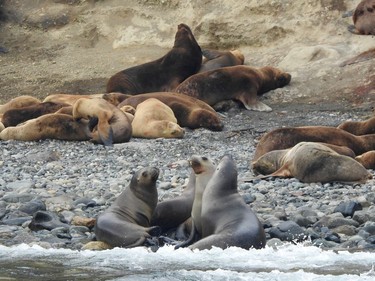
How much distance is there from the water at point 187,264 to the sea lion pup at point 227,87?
10.5 metres

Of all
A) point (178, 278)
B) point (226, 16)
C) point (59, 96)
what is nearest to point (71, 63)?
point (226, 16)

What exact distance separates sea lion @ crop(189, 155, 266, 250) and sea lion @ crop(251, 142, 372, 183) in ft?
8.28

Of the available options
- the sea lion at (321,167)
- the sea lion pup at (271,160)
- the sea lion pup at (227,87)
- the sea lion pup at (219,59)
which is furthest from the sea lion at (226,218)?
the sea lion pup at (219,59)

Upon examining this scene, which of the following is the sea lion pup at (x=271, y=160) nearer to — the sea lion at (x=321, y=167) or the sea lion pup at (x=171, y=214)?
the sea lion at (x=321, y=167)

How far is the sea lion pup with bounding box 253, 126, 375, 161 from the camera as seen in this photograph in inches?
471

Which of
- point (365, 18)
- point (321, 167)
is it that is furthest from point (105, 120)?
point (365, 18)

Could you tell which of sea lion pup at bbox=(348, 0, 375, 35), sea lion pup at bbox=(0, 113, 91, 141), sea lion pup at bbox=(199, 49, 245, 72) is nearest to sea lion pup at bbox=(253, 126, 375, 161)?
sea lion pup at bbox=(0, 113, 91, 141)

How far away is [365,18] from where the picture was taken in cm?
2023

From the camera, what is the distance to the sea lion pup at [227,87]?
1786cm

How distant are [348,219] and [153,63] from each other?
40.6 ft

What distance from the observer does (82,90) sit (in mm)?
20938

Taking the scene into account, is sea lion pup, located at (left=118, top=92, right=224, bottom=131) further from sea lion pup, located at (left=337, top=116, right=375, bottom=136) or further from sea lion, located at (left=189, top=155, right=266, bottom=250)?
sea lion, located at (left=189, top=155, right=266, bottom=250)

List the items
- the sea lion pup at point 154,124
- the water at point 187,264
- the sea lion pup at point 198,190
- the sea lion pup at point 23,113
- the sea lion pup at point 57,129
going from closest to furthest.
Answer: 1. the water at point 187,264
2. the sea lion pup at point 198,190
3. the sea lion pup at point 57,129
4. the sea lion pup at point 154,124
5. the sea lion pup at point 23,113

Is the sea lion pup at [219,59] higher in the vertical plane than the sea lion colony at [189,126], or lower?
lower
